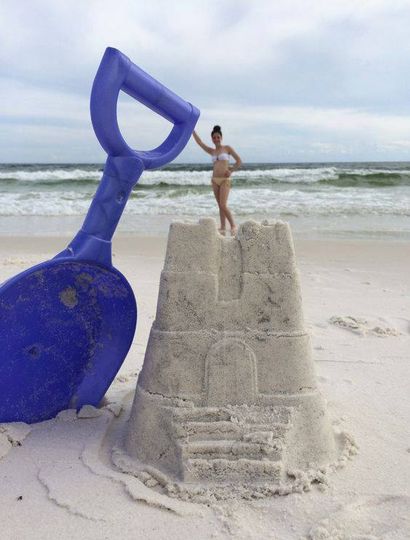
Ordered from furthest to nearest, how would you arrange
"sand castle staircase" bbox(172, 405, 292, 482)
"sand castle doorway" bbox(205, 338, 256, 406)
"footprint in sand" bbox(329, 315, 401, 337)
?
"footprint in sand" bbox(329, 315, 401, 337) < "sand castle doorway" bbox(205, 338, 256, 406) < "sand castle staircase" bbox(172, 405, 292, 482)

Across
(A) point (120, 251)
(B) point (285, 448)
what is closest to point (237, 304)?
(B) point (285, 448)

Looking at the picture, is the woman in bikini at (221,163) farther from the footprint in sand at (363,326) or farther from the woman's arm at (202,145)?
the footprint in sand at (363,326)

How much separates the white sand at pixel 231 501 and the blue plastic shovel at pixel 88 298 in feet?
0.43

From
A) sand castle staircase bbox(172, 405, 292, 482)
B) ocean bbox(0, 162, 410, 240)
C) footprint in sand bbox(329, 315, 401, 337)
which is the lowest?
ocean bbox(0, 162, 410, 240)

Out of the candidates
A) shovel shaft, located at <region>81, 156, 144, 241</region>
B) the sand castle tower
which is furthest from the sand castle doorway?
shovel shaft, located at <region>81, 156, 144, 241</region>

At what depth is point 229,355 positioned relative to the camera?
2.03 meters

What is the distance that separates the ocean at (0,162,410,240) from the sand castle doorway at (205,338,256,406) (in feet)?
13.2

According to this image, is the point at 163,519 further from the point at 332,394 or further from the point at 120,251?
the point at 120,251

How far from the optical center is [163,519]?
1734 millimetres

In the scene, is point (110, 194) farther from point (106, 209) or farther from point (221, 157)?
point (221, 157)

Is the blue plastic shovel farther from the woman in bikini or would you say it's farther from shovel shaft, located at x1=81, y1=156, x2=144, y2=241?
the woman in bikini

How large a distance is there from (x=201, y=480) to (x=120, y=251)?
524 centimetres

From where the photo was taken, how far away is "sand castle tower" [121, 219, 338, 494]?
1.99 meters

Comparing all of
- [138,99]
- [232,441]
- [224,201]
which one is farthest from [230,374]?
[224,201]
